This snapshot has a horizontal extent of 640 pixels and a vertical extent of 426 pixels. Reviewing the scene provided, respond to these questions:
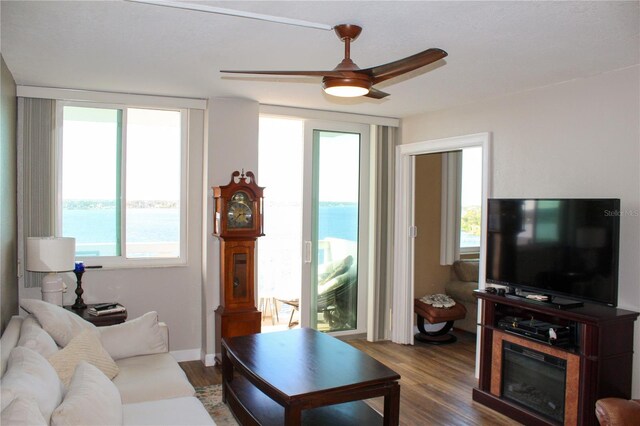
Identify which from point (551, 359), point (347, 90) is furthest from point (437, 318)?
point (347, 90)

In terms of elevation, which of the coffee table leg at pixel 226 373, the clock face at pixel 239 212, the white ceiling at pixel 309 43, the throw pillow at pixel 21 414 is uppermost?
the white ceiling at pixel 309 43

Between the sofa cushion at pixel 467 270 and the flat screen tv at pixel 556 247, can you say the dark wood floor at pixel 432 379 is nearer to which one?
the sofa cushion at pixel 467 270

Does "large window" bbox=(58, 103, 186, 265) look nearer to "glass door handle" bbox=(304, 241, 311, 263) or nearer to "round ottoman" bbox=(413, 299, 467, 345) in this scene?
"glass door handle" bbox=(304, 241, 311, 263)

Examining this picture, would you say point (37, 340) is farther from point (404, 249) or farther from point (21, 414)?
point (404, 249)

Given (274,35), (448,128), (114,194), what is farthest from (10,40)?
(448,128)

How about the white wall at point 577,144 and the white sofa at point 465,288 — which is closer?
the white wall at point 577,144

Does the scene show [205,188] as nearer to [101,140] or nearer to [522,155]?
[101,140]

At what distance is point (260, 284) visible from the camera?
605cm

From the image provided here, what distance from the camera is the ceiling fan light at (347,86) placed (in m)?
2.40

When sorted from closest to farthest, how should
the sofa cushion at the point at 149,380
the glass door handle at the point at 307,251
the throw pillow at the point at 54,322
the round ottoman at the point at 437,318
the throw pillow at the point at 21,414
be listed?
the throw pillow at the point at 21,414
the sofa cushion at the point at 149,380
the throw pillow at the point at 54,322
the glass door handle at the point at 307,251
the round ottoman at the point at 437,318

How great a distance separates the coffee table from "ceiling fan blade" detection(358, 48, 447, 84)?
5.36 feet

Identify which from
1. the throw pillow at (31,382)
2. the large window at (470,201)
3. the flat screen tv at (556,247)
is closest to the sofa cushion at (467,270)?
the large window at (470,201)

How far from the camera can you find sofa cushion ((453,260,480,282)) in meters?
5.93

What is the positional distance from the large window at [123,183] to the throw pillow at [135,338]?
3.87 ft
